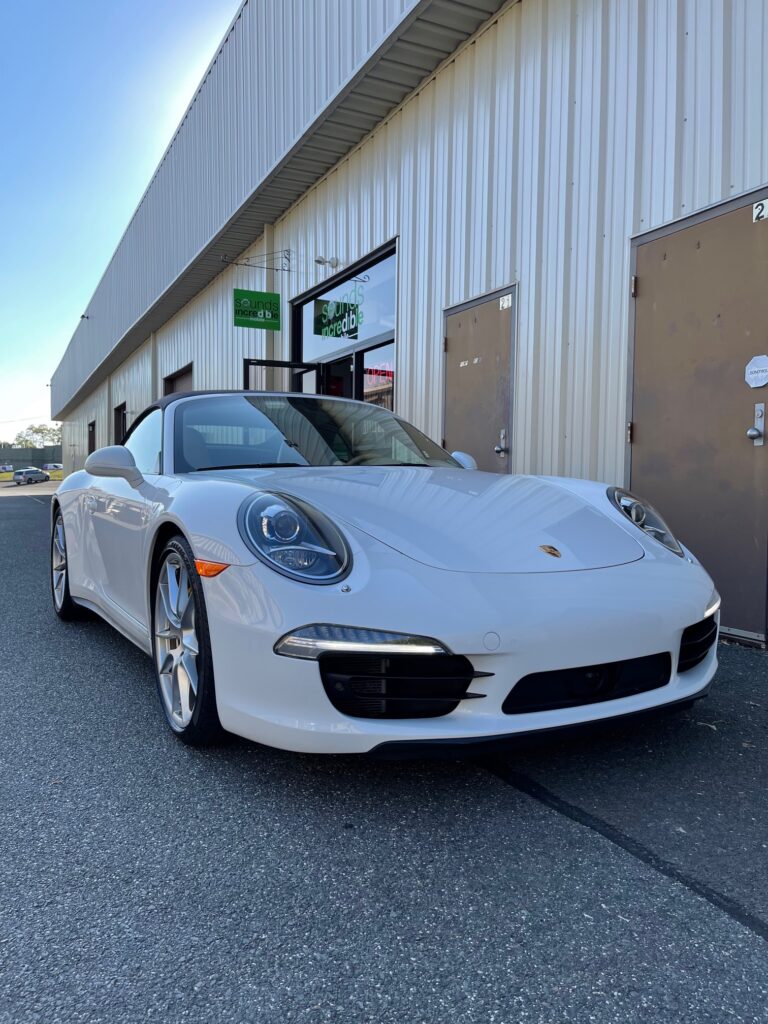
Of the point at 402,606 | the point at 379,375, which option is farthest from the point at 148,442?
the point at 379,375

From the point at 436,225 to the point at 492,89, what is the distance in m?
1.15

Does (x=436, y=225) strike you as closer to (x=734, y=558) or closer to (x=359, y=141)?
(x=359, y=141)

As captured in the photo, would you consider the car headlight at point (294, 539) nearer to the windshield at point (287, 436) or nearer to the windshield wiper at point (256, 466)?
the windshield wiper at point (256, 466)

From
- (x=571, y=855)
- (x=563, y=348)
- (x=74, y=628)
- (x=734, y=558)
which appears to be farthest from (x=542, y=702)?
(x=563, y=348)

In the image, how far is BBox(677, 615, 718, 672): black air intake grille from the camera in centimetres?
208

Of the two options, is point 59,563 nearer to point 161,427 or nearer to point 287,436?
point 161,427

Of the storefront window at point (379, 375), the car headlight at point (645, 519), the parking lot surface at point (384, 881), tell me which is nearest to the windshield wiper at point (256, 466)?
the parking lot surface at point (384, 881)

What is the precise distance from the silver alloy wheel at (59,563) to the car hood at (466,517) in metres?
2.04

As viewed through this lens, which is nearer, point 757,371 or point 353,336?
point 757,371

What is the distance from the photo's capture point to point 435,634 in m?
1.74

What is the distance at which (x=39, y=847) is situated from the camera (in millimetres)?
1715

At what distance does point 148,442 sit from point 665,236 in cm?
319

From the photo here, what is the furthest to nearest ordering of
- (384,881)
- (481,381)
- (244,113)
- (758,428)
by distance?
(244,113), (481,381), (758,428), (384,881)

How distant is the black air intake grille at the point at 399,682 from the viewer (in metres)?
1.76
